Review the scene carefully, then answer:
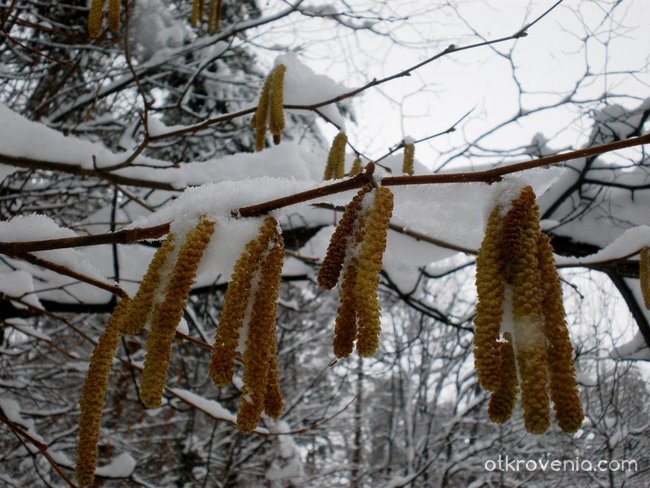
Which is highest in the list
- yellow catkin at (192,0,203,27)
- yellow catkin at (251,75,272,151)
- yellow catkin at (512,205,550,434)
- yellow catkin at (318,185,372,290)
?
yellow catkin at (192,0,203,27)

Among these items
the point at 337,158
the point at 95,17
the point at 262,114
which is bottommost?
the point at 337,158

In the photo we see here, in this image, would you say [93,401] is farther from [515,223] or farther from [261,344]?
[515,223]

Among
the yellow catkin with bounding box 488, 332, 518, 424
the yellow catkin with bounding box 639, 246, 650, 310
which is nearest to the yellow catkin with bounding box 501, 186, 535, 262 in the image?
the yellow catkin with bounding box 488, 332, 518, 424

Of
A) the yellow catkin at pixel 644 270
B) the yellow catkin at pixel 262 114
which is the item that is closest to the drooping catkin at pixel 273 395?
the yellow catkin at pixel 644 270

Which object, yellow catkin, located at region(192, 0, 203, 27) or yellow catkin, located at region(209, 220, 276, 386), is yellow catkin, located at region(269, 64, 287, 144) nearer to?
yellow catkin, located at region(192, 0, 203, 27)

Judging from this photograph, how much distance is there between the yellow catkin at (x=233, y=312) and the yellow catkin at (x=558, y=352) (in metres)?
0.47

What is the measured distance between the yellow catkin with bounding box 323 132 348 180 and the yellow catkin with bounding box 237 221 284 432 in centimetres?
160

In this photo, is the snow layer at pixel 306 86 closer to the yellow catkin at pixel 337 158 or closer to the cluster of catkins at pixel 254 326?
the yellow catkin at pixel 337 158

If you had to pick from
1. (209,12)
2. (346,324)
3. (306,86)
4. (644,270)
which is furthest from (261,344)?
(209,12)

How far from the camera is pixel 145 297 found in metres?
0.92

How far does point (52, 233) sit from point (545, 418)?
3.80ft

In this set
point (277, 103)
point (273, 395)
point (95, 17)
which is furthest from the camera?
point (277, 103)

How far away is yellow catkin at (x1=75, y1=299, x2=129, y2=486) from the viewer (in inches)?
42.4

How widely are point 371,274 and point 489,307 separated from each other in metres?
0.18
